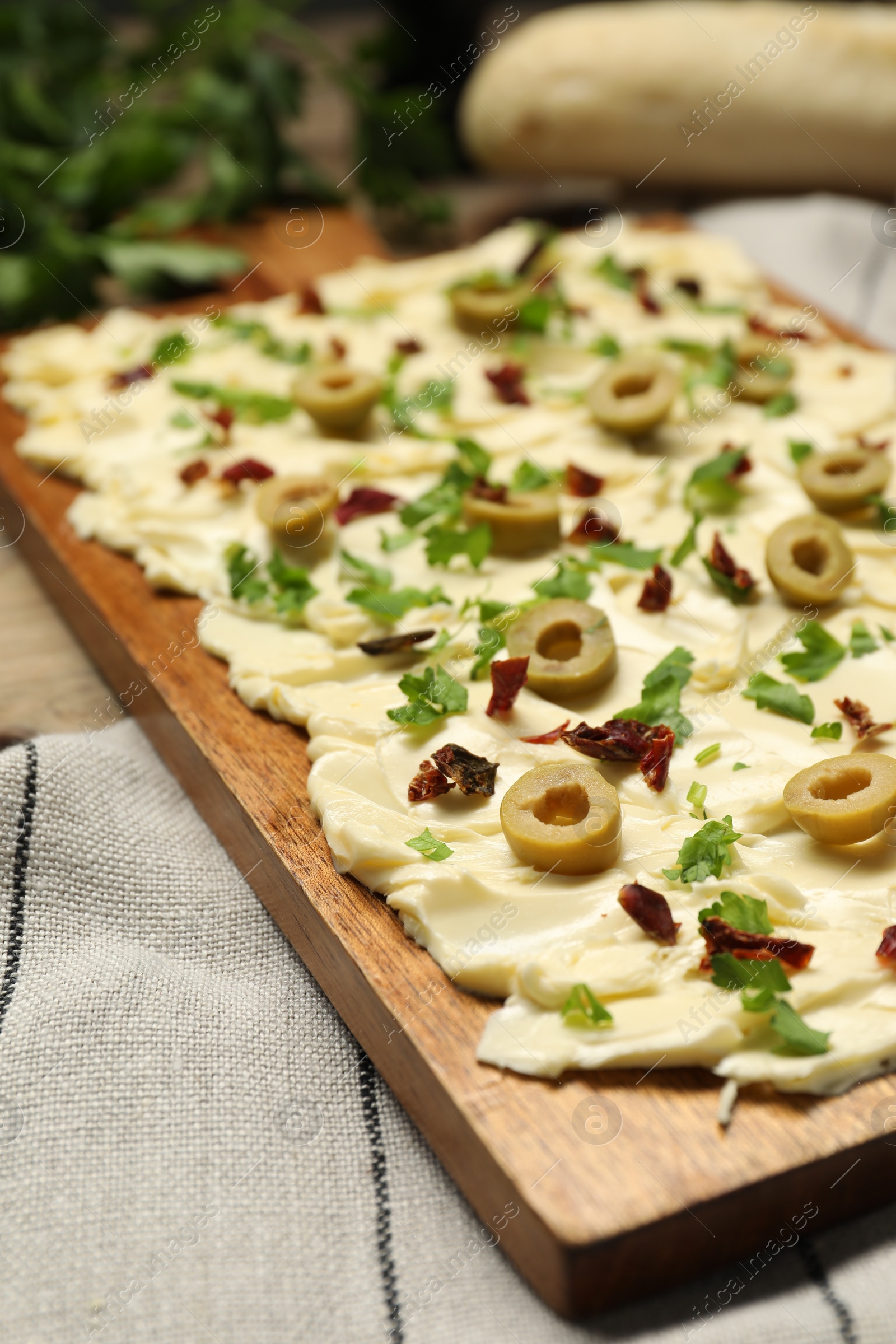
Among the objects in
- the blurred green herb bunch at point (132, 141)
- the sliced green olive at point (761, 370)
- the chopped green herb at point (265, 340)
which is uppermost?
the blurred green herb bunch at point (132, 141)

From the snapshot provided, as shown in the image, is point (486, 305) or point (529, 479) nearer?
point (529, 479)

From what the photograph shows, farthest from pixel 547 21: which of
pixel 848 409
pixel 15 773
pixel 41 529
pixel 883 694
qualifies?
pixel 15 773

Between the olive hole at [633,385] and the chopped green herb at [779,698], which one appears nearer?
the chopped green herb at [779,698]

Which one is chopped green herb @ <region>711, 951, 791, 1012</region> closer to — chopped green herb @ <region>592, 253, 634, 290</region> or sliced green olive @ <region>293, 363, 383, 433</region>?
sliced green olive @ <region>293, 363, 383, 433</region>

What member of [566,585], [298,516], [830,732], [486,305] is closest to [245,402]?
[298,516]

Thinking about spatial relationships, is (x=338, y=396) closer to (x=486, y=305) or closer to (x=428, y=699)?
(x=486, y=305)

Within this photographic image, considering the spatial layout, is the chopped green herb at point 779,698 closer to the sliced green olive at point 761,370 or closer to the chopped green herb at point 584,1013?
the chopped green herb at point 584,1013

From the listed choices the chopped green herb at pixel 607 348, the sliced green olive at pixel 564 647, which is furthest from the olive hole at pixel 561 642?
the chopped green herb at pixel 607 348
